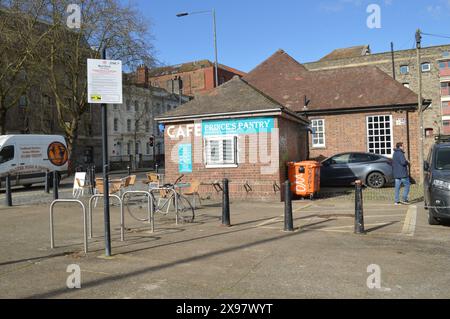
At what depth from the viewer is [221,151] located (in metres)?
14.8

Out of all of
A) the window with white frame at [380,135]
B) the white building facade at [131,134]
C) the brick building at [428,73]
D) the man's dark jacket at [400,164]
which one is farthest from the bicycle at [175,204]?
the brick building at [428,73]

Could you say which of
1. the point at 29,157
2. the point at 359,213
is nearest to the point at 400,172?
the point at 359,213

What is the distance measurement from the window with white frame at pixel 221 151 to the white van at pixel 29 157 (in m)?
11.1

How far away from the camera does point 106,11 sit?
30.5 metres

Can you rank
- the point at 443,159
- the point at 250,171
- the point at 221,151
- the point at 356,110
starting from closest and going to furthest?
the point at 443,159
the point at 250,171
the point at 221,151
the point at 356,110

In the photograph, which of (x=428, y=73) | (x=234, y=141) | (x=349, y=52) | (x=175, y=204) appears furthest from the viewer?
(x=349, y=52)

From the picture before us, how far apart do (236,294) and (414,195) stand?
11947mm

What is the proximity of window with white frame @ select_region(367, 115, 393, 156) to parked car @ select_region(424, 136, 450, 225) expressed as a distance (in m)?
11.8

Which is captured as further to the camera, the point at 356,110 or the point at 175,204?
the point at 356,110

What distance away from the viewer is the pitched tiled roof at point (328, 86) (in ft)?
72.3

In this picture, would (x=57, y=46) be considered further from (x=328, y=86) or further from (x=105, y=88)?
(x=105, y=88)

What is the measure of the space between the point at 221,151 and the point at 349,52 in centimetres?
→ 6201
